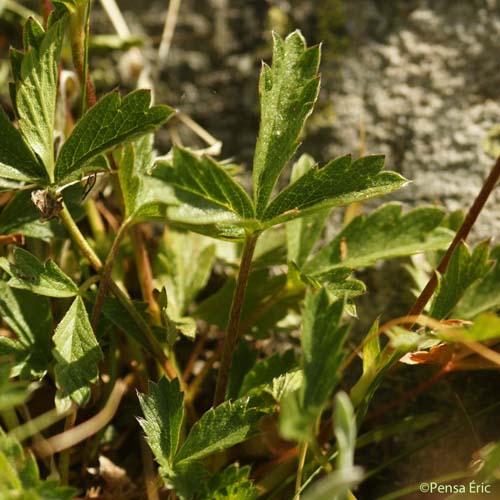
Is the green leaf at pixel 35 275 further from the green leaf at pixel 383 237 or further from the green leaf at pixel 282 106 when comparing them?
the green leaf at pixel 383 237

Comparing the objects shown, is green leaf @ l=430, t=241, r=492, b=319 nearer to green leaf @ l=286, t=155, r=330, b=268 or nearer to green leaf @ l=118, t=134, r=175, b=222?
green leaf @ l=286, t=155, r=330, b=268

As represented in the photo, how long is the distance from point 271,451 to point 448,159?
0.92m

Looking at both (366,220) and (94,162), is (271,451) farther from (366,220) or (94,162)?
(94,162)

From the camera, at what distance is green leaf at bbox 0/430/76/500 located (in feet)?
3.10

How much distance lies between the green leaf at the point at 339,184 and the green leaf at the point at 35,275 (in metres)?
0.42

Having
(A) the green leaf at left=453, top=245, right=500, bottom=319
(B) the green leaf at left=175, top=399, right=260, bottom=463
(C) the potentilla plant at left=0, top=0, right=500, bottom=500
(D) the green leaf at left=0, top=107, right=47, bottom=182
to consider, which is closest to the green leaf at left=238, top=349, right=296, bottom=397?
(C) the potentilla plant at left=0, top=0, right=500, bottom=500

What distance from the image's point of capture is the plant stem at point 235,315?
120 centimetres

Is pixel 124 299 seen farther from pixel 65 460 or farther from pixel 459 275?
pixel 459 275

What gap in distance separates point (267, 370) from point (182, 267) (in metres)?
0.40

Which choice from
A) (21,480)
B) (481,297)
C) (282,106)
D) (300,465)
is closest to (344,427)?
(300,465)

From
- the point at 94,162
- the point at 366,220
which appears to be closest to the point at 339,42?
the point at 366,220

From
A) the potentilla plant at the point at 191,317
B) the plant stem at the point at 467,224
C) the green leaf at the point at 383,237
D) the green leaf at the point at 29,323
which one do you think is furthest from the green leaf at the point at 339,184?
the green leaf at the point at 29,323

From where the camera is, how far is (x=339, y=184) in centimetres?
116

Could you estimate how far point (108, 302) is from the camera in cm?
132
